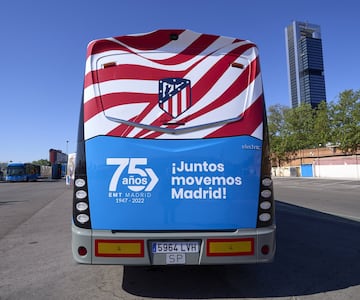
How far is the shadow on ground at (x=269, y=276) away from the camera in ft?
13.8

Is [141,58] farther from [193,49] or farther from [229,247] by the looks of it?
[229,247]

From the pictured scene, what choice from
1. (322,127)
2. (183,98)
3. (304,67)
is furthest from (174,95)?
(304,67)

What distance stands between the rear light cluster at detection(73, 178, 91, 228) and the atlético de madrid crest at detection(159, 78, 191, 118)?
126 cm

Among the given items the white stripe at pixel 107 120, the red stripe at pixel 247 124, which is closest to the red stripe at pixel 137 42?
the white stripe at pixel 107 120

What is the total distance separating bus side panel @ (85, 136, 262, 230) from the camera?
12.4 ft

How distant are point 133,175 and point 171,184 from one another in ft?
1.43

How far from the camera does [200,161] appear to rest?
387cm

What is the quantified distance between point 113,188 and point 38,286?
1903 mm

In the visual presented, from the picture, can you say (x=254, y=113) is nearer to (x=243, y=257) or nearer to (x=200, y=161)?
(x=200, y=161)

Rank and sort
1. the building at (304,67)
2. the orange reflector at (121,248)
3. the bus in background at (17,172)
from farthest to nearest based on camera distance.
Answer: the building at (304,67)
the bus in background at (17,172)
the orange reflector at (121,248)

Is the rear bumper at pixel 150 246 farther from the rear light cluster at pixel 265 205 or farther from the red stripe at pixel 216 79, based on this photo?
the red stripe at pixel 216 79

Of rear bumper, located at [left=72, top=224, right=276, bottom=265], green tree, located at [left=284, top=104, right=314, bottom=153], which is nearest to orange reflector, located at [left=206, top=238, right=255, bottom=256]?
rear bumper, located at [left=72, top=224, right=276, bottom=265]

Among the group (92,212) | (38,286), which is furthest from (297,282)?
(38,286)

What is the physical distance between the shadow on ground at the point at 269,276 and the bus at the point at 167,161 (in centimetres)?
68
